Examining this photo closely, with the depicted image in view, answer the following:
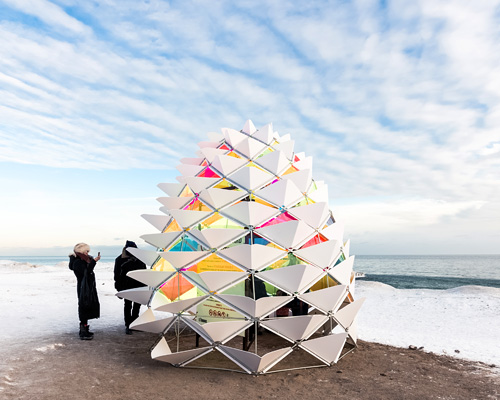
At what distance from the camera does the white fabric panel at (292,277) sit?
5.37 meters

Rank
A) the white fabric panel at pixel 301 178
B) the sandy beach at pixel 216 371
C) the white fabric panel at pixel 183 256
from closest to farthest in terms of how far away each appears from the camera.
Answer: the sandy beach at pixel 216 371 < the white fabric panel at pixel 183 256 < the white fabric panel at pixel 301 178

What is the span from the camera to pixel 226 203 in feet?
20.5

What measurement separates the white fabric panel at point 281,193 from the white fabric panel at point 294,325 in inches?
72.6

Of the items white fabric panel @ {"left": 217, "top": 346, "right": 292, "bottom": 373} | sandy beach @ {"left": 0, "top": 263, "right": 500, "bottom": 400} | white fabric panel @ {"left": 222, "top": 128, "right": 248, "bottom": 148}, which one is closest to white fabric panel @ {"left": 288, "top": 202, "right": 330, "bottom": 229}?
white fabric panel @ {"left": 217, "top": 346, "right": 292, "bottom": 373}

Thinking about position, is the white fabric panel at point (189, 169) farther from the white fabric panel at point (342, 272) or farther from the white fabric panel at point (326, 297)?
the white fabric panel at point (326, 297)

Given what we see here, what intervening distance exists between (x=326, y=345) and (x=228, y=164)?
3.57 m

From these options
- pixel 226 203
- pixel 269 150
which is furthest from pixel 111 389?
pixel 269 150

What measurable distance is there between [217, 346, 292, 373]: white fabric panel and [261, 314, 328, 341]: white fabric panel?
0.78 ft

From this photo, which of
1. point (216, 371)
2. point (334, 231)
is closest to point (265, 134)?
point (334, 231)

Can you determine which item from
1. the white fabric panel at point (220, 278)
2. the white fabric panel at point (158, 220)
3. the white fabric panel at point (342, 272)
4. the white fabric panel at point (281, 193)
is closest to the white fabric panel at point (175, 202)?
the white fabric panel at point (158, 220)

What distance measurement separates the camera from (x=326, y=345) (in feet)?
19.5

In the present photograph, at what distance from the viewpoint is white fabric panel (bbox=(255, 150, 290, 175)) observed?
→ 270 inches

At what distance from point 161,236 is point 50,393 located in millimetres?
2887

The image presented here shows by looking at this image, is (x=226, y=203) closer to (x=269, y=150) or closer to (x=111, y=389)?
(x=269, y=150)
